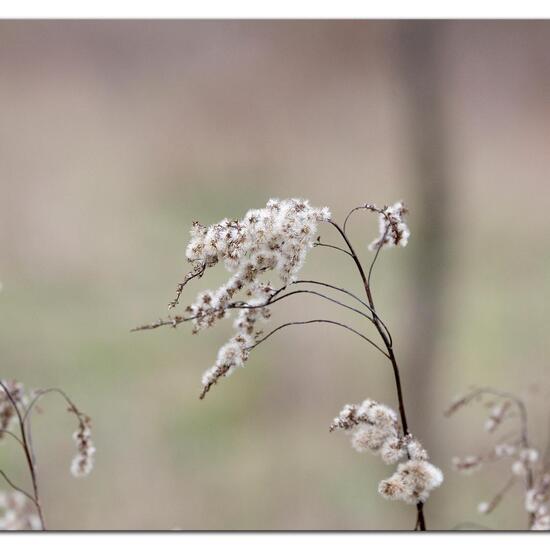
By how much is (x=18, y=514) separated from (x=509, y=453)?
802 millimetres

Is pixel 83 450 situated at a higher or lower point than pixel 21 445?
higher

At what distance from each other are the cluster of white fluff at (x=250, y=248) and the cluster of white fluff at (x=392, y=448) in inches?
5.3

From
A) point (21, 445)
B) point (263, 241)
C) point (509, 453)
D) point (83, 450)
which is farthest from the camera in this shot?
point (509, 453)

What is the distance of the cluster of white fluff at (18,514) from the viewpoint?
103 centimetres

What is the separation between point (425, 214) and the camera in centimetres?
115

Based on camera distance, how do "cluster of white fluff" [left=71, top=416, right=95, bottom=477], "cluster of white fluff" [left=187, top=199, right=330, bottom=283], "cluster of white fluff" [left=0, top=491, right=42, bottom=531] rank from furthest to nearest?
"cluster of white fluff" [left=0, top=491, right=42, bottom=531] → "cluster of white fluff" [left=71, top=416, right=95, bottom=477] → "cluster of white fluff" [left=187, top=199, right=330, bottom=283]

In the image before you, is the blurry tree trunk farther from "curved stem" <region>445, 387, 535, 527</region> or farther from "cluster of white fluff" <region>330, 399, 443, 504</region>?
"cluster of white fluff" <region>330, 399, 443, 504</region>

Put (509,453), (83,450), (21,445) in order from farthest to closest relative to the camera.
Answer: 1. (509,453)
2. (21,445)
3. (83,450)

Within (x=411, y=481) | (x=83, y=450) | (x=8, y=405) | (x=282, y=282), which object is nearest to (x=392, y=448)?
(x=411, y=481)

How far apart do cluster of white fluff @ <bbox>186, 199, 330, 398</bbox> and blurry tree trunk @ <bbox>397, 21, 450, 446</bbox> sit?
1.69ft

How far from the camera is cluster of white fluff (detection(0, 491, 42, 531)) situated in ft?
3.38

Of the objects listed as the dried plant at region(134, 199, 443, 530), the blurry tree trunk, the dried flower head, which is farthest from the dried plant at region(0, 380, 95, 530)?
the blurry tree trunk

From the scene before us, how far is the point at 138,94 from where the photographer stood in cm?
112

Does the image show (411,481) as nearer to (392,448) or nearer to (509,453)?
(392,448)
